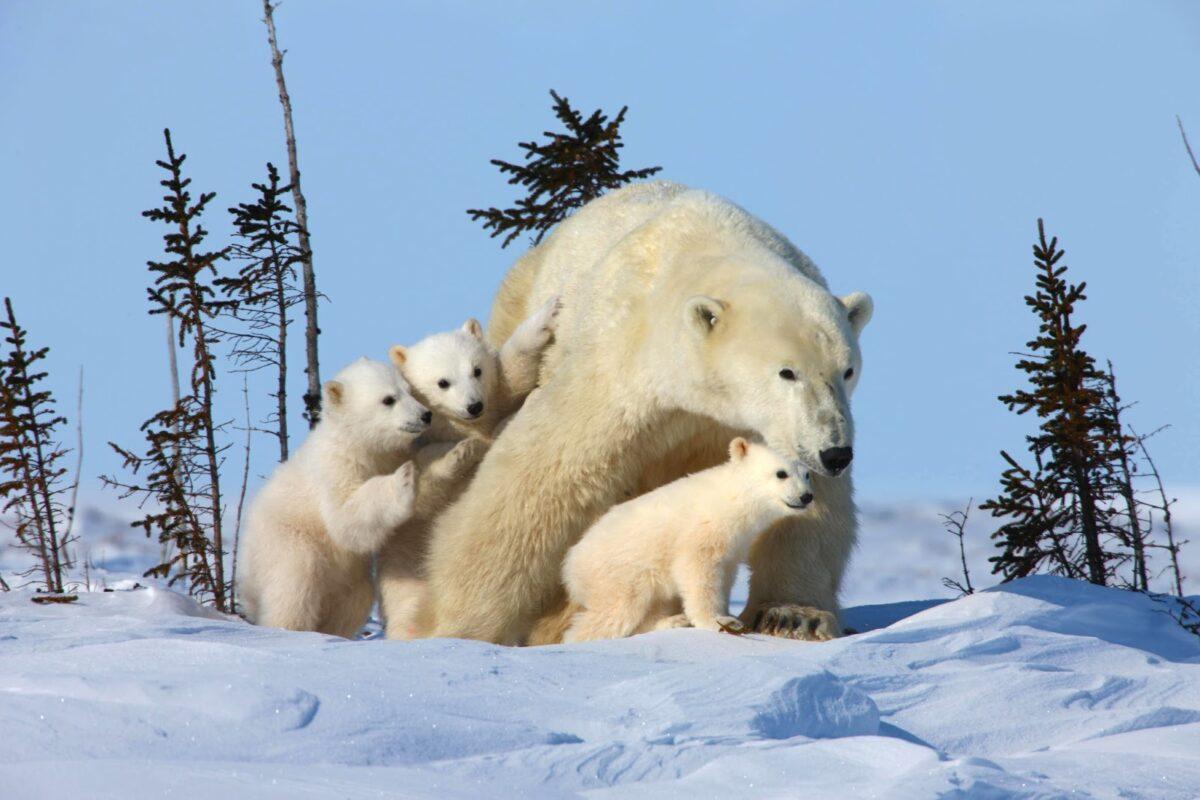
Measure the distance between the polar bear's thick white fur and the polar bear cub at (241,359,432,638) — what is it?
0.19 meters

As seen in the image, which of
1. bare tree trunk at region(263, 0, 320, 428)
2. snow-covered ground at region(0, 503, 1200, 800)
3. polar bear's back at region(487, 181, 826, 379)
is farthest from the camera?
bare tree trunk at region(263, 0, 320, 428)

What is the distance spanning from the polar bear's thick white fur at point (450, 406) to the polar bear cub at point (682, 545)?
1.05 meters

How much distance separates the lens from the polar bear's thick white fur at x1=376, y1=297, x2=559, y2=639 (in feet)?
23.9

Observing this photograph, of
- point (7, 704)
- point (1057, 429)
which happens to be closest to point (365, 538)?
point (7, 704)

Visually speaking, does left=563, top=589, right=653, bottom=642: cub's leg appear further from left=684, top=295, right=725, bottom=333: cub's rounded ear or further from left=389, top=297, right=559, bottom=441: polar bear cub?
left=389, top=297, right=559, bottom=441: polar bear cub

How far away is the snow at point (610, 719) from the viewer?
4.00m

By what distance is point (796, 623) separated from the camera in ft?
20.7

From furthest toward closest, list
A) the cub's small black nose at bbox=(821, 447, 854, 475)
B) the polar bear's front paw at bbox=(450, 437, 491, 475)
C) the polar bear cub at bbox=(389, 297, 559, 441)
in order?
the polar bear cub at bbox=(389, 297, 559, 441), the polar bear's front paw at bbox=(450, 437, 491, 475), the cub's small black nose at bbox=(821, 447, 854, 475)

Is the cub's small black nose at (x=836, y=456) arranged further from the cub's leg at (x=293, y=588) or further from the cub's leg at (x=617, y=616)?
the cub's leg at (x=293, y=588)

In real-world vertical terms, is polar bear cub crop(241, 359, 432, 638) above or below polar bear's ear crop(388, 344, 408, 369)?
below

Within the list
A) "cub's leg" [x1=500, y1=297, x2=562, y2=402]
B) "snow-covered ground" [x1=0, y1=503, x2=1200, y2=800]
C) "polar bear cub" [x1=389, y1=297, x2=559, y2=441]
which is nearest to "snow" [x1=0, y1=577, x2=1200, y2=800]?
"snow-covered ground" [x1=0, y1=503, x2=1200, y2=800]

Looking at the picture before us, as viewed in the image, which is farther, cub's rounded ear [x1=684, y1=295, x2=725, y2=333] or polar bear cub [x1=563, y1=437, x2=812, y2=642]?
polar bear cub [x1=563, y1=437, x2=812, y2=642]

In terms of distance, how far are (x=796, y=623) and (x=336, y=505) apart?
2.44 m

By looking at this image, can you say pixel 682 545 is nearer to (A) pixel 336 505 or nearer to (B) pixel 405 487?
(B) pixel 405 487
